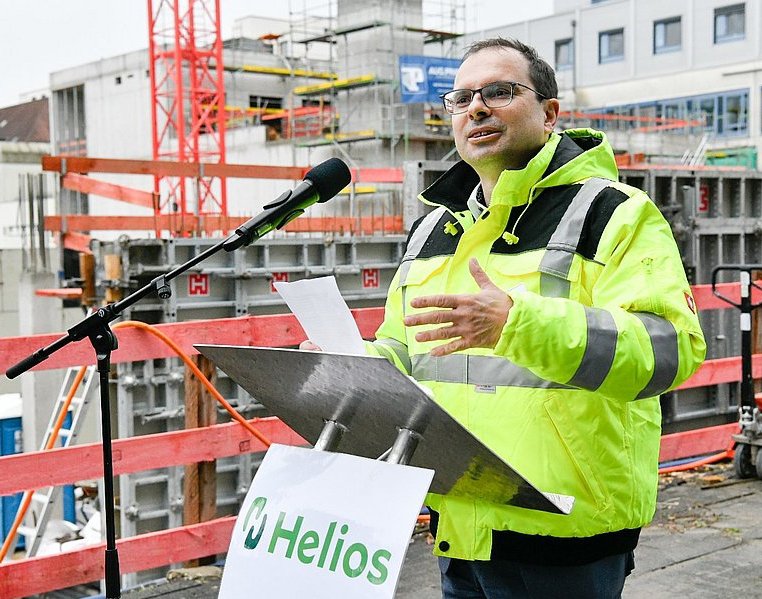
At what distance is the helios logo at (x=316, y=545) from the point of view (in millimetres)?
2242

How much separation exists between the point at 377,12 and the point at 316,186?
1311 inches

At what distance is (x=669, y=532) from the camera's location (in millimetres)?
6449

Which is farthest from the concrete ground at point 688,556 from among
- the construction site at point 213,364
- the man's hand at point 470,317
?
the man's hand at point 470,317

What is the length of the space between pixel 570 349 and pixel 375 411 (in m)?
0.45

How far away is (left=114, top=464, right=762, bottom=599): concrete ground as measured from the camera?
5430 millimetres

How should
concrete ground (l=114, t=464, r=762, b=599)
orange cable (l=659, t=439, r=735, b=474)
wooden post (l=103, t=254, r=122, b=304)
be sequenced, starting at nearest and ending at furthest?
1. concrete ground (l=114, t=464, r=762, b=599)
2. orange cable (l=659, t=439, r=735, b=474)
3. wooden post (l=103, t=254, r=122, b=304)

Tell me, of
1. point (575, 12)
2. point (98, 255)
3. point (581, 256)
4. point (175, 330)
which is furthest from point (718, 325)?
point (575, 12)

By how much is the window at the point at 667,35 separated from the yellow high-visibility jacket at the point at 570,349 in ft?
179

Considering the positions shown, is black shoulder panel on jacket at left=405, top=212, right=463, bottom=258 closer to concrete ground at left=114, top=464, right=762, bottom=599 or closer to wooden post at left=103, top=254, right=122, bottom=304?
concrete ground at left=114, top=464, right=762, bottom=599

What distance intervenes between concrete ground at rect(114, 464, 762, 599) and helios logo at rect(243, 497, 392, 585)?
3.03 metres

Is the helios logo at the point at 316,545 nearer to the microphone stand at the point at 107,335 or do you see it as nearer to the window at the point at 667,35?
the microphone stand at the point at 107,335

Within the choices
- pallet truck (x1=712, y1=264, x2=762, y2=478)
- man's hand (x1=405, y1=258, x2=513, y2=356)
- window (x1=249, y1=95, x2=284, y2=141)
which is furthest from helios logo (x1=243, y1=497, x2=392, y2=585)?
window (x1=249, y1=95, x2=284, y2=141)

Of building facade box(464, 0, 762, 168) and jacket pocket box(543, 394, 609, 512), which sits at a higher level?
building facade box(464, 0, 762, 168)

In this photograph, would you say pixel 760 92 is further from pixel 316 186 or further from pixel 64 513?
pixel 316 186
